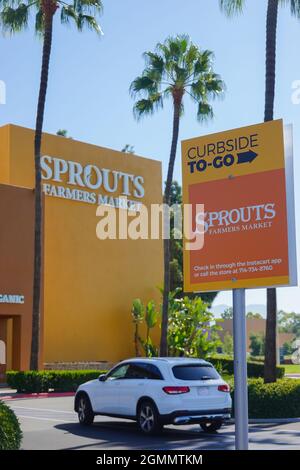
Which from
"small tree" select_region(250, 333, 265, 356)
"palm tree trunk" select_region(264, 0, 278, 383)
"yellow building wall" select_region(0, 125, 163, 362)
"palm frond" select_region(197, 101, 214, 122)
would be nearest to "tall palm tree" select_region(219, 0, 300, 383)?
"palm tree trunk" select_region(264, 0, 278, 383)

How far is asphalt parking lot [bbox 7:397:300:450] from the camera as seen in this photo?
13.9 metres

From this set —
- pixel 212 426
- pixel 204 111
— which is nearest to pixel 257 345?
pixel 204 111

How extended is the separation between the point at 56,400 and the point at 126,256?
657 inches

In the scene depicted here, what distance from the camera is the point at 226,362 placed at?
43719 millimetres

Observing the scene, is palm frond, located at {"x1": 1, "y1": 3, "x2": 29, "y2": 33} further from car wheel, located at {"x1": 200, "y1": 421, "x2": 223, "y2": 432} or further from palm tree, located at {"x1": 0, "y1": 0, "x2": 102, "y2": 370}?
car wheel, located at {"x1": 200, "y1": 421, "x2": 223, "y2": 432}

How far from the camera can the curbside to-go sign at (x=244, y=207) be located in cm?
789

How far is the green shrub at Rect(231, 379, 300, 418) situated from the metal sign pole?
11.3 m

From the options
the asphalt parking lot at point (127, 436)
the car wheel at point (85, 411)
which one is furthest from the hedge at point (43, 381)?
the car wheel at point (85, 411)

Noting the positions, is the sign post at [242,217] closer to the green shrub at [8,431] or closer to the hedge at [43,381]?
the green shrub at [8,431]

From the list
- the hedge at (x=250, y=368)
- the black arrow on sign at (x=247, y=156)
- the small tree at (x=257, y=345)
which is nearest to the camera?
the black arrow on sign at (x=247, y=156)

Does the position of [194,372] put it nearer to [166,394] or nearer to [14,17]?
[166,394]

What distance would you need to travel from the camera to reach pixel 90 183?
40562 mm
